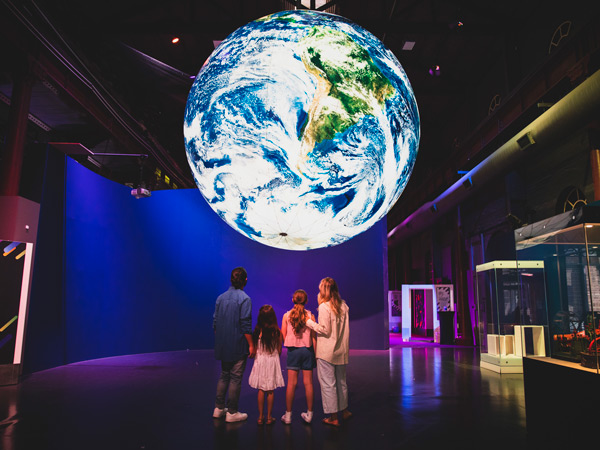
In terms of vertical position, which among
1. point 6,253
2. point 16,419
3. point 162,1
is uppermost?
point 162,1

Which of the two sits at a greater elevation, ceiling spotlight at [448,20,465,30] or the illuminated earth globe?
ceiling spotlight at [448,20,465,30]

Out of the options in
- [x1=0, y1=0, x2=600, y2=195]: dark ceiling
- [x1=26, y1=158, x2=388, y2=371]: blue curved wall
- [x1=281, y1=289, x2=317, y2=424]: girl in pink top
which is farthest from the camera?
[x1=26, y1=158, x2=388, y2=371]: blue curved wall

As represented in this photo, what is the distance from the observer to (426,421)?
156 inches

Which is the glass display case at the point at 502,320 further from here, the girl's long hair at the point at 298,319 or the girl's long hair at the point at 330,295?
the girl's long hair at the point at 298,319

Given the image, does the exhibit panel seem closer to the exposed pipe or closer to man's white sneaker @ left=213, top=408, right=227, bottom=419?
the exposed pipe

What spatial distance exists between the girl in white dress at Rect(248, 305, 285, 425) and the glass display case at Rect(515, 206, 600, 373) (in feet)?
8.60

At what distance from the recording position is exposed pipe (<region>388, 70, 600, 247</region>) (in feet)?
19.0

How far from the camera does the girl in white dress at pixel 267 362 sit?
12.9 feet

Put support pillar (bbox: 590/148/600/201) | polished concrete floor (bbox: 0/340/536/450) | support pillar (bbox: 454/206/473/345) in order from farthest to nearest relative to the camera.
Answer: support pillar (bbox: 454/206/473/345) → support pillar (bbox: 590/148/600/201) → polished concrete floor (bbox: 0/340/536/450)

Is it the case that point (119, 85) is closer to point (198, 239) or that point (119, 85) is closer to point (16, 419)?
point (198, 239)

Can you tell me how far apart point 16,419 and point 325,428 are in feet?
10.2

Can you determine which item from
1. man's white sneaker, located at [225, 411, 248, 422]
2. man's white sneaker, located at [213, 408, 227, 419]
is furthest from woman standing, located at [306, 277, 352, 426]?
man's white sneaker, located at [213, 408, 227, 419]

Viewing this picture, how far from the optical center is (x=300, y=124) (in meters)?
2.75

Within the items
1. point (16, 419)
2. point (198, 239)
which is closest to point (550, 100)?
point (198, 239)
